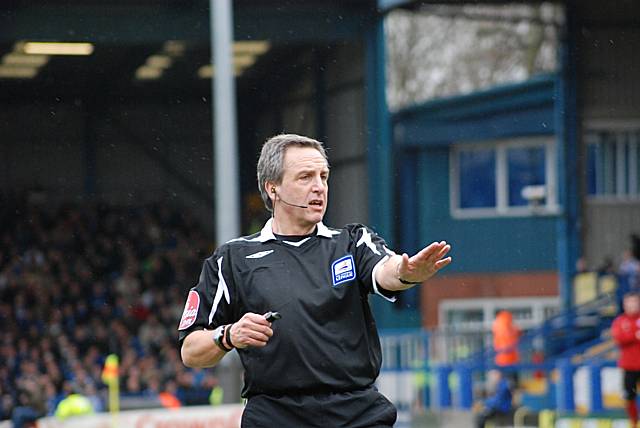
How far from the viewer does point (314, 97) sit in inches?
992

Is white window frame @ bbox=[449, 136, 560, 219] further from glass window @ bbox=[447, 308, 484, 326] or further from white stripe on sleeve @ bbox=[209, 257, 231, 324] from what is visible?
white stripe on sleeve @ bbox=[209, 257, 231, 324]

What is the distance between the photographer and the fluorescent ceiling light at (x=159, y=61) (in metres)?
25.2

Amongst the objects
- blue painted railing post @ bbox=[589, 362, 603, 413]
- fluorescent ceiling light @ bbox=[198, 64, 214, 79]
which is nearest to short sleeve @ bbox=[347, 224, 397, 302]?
blue painted railing post @ bbox=[589, 362, 603, 413]

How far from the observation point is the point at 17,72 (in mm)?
24453

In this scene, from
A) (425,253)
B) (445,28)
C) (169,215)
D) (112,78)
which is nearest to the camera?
(425,253)

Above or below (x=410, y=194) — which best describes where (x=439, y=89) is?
above

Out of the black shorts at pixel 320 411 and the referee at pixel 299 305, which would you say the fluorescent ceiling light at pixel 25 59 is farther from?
the black shorts at pixel 320 411

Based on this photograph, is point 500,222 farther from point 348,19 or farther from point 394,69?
point 348,19

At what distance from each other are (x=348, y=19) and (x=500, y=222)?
11.4 metres

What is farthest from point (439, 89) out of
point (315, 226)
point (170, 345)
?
point (315, 226)

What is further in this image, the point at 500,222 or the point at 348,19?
the point at 500,222

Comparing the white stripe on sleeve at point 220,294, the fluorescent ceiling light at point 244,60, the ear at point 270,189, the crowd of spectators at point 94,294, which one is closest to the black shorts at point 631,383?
the crowd of spectators at point 94,294

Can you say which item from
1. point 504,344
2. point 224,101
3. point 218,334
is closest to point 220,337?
point 218,334

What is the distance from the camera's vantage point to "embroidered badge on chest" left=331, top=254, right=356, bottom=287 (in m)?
5.10
